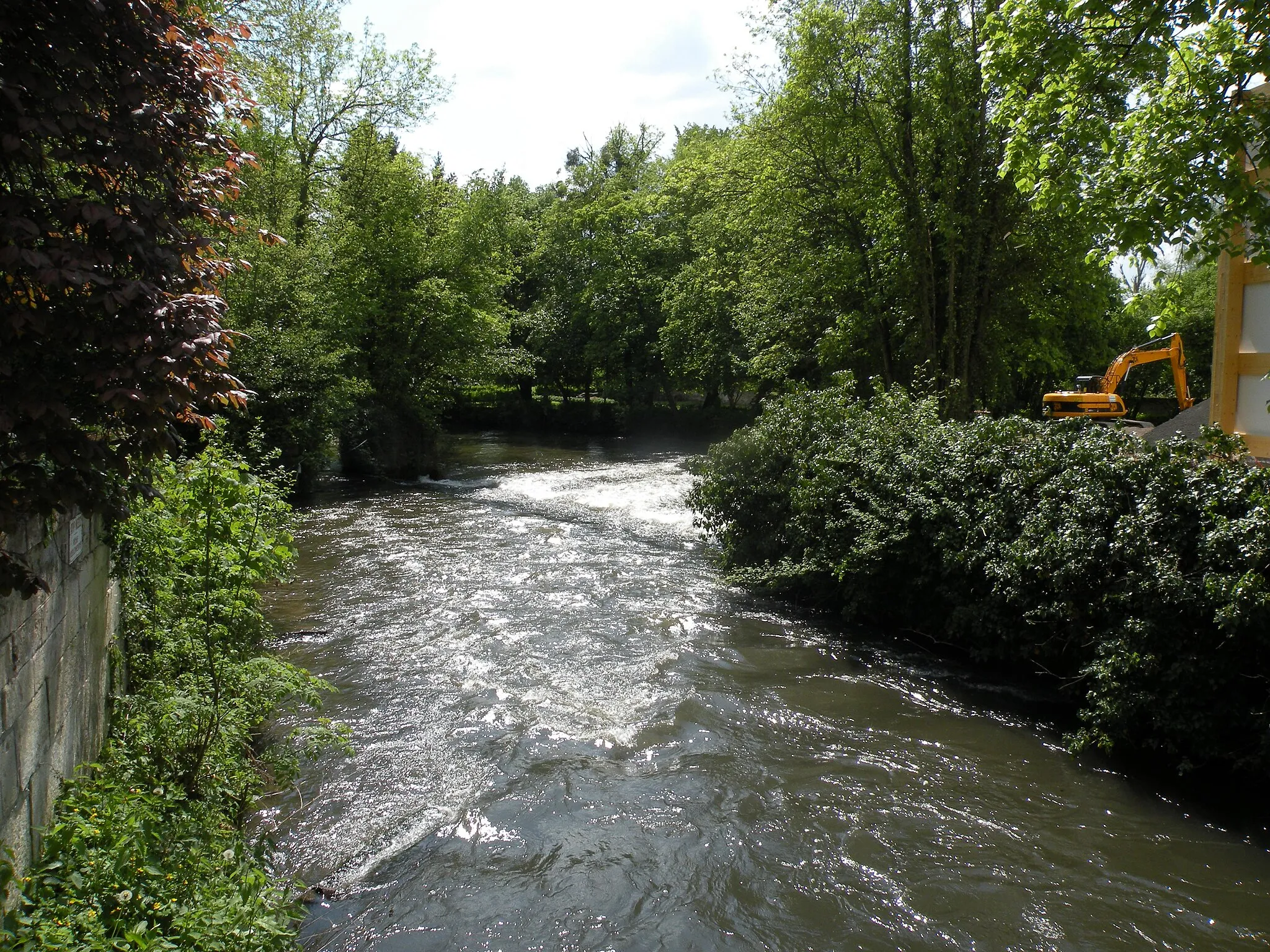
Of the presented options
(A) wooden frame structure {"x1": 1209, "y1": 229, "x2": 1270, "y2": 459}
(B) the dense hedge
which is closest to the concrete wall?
(B) the dense hedge

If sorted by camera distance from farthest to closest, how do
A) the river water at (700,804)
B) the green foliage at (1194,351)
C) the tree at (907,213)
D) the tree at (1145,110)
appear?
1. the green foliage at (1194,351)
2. the tree at (907,213)
3. the tree at (1145,110)
4. the river water at (700,804)

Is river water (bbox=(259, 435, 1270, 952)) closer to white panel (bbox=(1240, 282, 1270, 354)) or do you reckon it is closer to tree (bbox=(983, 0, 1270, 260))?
tree (bbox=(983, 0, 1270, 260))

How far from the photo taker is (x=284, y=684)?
5.50 metres

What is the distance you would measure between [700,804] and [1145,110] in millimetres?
7969

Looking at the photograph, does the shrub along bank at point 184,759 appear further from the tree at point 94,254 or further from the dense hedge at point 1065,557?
the dense hedge at point 1065,557

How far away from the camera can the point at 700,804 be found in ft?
20.8

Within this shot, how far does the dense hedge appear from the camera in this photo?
20.9 feet

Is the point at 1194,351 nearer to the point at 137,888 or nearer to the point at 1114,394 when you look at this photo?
the point at 1114,394

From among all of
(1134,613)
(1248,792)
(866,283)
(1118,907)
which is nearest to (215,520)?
(1118,907)

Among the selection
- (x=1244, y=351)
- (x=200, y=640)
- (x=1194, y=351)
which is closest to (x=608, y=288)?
(x=1194, y=351)

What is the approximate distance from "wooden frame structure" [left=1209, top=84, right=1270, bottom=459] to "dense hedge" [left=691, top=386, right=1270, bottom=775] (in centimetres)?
315

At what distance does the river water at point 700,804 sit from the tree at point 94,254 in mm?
2895

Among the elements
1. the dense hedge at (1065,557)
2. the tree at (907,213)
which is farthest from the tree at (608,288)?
the dense hedge at (1065,557)

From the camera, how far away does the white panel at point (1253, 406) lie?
10.3 m
